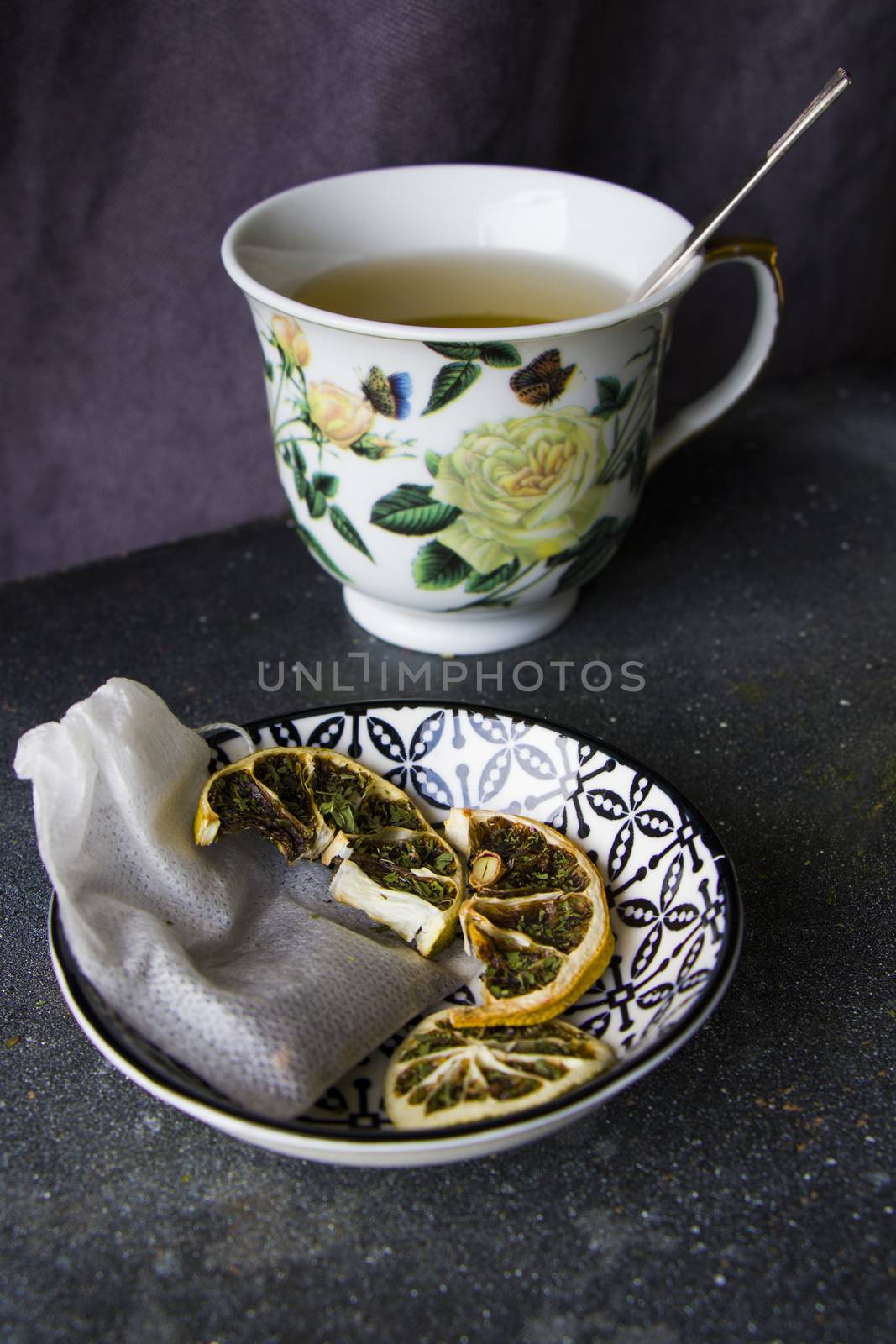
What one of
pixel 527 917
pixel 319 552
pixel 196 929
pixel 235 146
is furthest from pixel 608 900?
pixel 235 146

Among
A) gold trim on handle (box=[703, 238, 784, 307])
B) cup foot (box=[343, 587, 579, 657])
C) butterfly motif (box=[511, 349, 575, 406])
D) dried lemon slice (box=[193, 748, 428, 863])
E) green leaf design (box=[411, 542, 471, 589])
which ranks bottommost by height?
cup foot (box=[343, 587, 579, 657])

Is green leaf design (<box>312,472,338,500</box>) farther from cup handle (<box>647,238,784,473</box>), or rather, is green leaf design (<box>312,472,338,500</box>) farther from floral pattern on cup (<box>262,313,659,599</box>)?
cup handle (<box>647,238,784,473</box>)

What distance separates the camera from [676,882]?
0.42 meters

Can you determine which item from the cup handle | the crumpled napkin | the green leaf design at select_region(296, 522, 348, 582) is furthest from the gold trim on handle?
the crumpled napkin

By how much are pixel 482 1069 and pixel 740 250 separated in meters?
0.41

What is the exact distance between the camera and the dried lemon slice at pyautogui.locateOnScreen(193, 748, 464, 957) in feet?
1.42

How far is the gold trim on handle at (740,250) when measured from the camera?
1.88 ft

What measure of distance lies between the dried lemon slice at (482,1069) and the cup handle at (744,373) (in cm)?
34

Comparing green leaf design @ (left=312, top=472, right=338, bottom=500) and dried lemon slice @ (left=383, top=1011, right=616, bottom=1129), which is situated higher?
green leaf design @ (left=312, top=472, right=338, bottom=500)

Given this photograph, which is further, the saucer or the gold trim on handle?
the gold trim on handle

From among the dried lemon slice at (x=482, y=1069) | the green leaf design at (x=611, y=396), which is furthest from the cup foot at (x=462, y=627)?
the dried lemon slice at (x=482, y=1069)

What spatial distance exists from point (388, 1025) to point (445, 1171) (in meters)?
0.05

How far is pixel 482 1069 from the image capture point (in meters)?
0.36

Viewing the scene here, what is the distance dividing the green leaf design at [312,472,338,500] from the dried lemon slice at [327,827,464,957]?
0.60ft
